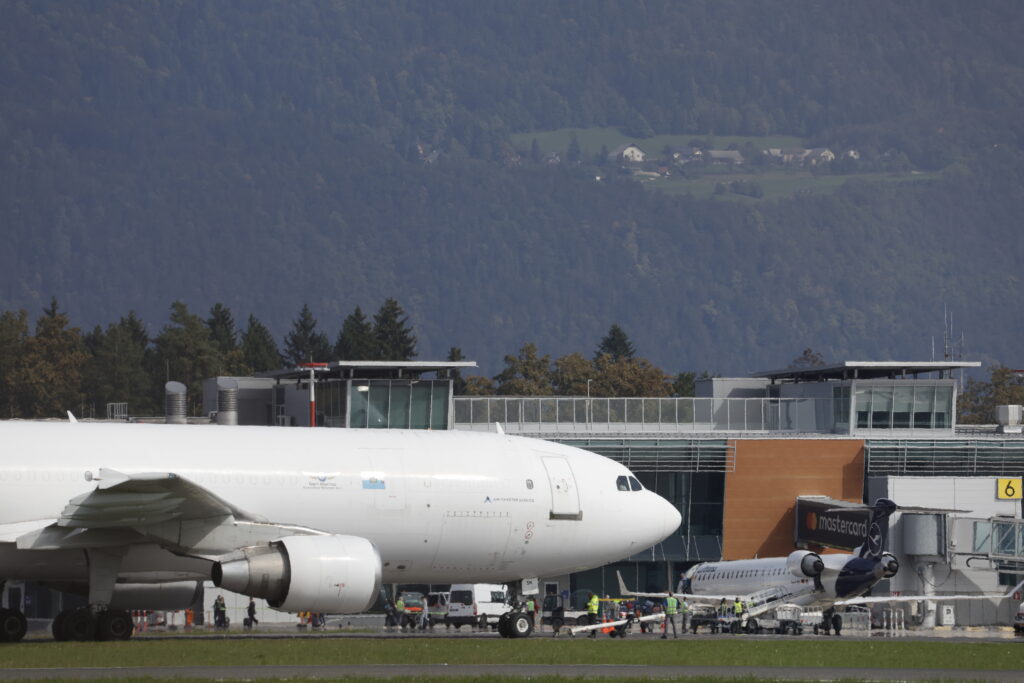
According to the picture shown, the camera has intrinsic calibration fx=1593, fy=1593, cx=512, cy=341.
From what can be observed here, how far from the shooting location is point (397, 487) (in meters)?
32.8

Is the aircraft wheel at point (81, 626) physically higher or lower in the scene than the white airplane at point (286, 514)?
lower

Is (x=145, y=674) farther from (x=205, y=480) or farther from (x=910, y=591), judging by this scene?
(x=910, y=591)

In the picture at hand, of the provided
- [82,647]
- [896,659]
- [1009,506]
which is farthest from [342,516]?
[1009,506]

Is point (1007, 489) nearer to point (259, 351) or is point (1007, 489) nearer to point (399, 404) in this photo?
point (399, 404)

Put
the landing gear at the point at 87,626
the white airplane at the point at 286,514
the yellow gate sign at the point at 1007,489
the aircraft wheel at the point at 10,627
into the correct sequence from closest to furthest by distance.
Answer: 1. the white airplane at the point at 286,514
2. the landing gear at the point at 87,626
3. the aircraft wheel at the point at 10,627
4. the yellow gate sign at the point at 1007,489

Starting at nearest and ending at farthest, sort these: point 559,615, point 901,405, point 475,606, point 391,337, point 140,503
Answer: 1. point 140,503
2. point 559,615
3. point 475,606
4. point 901,405
5. point 391,337

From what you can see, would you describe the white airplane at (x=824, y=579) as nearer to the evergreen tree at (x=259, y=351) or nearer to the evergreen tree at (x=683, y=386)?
the evergreen tree at (x=683, y=386)

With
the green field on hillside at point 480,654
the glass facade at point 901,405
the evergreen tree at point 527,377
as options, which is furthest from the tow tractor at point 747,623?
the evergreen tree at point 527,377

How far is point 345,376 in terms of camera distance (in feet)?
229

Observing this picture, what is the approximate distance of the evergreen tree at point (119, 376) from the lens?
16462cm

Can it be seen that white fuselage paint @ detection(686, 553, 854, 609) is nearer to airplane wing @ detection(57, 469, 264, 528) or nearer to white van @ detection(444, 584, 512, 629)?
white van @ detection(444, 584, 512, 629)

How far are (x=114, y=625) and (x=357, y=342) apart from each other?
474 feet

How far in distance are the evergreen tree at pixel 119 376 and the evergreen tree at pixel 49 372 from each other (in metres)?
4.25

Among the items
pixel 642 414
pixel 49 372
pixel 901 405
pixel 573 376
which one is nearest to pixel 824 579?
pixel 642 414
